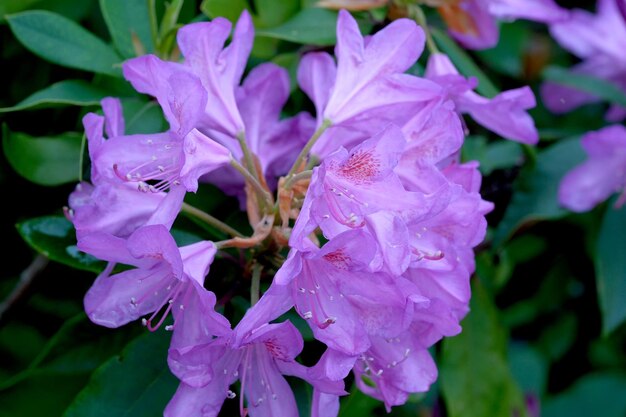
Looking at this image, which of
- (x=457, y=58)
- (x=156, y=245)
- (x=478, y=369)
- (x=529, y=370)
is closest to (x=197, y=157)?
(x=156, y=245)

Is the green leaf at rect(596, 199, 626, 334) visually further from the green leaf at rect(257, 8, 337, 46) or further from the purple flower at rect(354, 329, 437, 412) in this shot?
the green leaf at rect(257, 8, 337, 46)

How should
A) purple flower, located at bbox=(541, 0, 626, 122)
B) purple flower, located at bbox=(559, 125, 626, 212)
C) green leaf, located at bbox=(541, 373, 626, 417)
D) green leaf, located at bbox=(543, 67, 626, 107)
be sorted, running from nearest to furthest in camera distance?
purple flower, located at bbox=(559, 125, 626, 212) < green leaf, located at bbox=(543, 67, 626, 107) < purple flower, located at bbox=(541, 0, 626, 122) < green leaf, located at bbox=(541, 373, 626, 417)

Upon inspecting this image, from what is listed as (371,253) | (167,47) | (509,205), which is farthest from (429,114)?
(509,205)

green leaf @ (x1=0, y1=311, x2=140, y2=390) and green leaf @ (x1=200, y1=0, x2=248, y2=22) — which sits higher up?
green leaf @ (x1=200, y1=0, x2=248, y2=22)

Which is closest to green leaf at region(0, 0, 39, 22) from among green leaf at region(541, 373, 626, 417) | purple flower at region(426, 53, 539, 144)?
purple flower at region(426, 53, 539, 144)

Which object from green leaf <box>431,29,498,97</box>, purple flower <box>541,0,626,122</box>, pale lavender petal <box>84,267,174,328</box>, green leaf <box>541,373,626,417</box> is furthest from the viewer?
Answer: green leaf <box>541,373,626,417</box>

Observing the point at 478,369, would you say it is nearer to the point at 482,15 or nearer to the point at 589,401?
the point at 482,15

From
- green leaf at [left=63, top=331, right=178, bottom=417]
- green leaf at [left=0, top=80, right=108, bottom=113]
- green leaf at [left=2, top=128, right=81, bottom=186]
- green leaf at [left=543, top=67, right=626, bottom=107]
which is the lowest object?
green leaf at [left=543, top=67, right=626, bottom=107]

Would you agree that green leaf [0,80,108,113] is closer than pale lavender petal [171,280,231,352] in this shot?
No

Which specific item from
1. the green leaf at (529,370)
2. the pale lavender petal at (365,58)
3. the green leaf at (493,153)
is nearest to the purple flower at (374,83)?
the pale lavender petal at (365,58)
